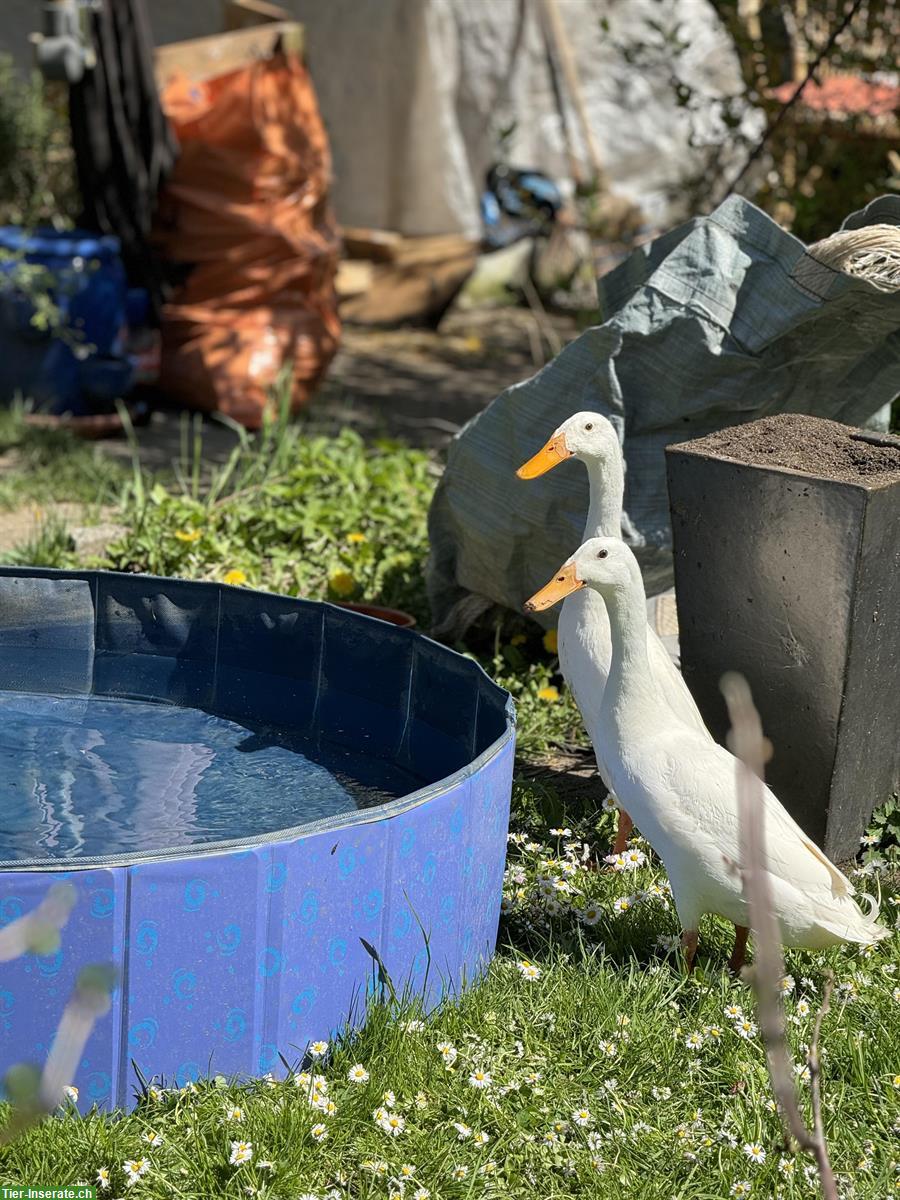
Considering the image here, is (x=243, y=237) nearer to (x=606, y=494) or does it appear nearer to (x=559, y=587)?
(x=606, y=494)

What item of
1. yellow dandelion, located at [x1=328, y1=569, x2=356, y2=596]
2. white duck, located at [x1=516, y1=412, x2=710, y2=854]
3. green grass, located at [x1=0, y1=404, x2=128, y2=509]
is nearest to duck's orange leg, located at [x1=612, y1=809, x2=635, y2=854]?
white duck, located at [x1=516, y1=412, x2=710, y2=854]

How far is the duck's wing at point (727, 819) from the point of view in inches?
94.7

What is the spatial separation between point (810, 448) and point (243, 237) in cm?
441

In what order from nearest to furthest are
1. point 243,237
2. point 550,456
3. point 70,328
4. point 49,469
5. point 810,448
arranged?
point 810,448 < point 550,456 < point 49,469 < point 70,328 < point 243,237

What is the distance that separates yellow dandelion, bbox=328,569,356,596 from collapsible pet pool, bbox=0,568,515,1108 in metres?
0.82

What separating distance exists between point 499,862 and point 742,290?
1507mm

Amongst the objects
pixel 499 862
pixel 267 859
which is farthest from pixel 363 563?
pixel 267 859

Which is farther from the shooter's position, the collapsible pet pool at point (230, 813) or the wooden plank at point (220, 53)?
the wooden plank at point (220, 53)

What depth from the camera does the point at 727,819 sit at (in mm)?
2455

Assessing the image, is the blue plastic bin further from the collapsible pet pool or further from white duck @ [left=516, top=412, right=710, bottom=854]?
white duck @ [left=516, top=412, right=710, bottom=854]

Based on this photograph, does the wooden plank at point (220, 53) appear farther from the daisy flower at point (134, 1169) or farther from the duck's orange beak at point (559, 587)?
the daisy flower at point (134, 1169)

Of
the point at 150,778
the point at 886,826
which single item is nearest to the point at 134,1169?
the point at 150,778

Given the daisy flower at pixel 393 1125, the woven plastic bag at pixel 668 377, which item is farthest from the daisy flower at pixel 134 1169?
the woven plastic bag at pixel 668 377

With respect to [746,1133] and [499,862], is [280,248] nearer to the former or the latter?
[499,862]
